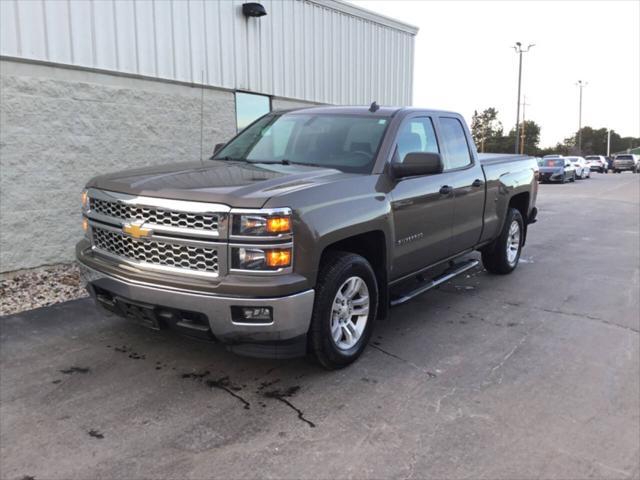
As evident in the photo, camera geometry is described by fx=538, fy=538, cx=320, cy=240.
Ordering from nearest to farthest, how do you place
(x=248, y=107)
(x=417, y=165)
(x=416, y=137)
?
1. (x=417, y=165)
2. (x=416, y=137)
3. (x=248, y=107)

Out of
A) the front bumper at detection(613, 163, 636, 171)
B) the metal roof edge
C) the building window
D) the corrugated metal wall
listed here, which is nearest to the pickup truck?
the corrugated metal wall

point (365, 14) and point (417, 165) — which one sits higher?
point (365, 14)

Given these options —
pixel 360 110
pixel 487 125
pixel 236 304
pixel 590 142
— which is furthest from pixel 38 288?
pixel 590 142

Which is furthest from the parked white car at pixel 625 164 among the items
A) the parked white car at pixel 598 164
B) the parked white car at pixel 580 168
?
the parked white car at pixel 580 168

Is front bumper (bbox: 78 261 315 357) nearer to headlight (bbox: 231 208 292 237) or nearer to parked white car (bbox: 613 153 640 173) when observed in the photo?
headlight (bbox: 231 208 292 237)

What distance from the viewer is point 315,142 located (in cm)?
476

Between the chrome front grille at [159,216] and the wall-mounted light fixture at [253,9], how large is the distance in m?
5.92

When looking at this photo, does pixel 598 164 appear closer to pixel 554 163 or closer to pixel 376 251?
pixel 554 163

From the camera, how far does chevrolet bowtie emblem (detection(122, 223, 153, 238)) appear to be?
349cm

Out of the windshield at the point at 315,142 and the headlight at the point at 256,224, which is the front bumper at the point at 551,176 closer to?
the windshield at the point at 315,142

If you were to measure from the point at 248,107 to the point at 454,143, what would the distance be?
4686 millimetres

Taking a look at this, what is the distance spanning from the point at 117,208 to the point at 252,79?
6.05 meters

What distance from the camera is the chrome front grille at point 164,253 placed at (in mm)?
3350

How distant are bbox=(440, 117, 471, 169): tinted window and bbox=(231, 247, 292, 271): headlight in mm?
2672
